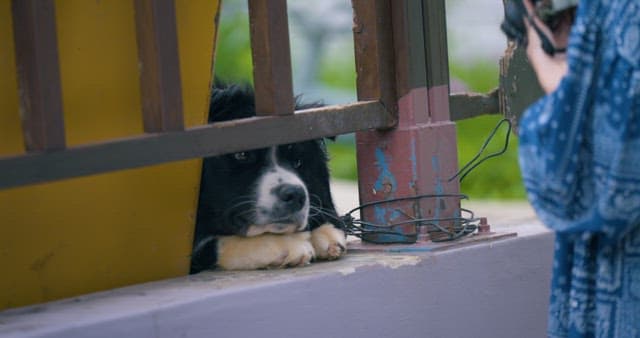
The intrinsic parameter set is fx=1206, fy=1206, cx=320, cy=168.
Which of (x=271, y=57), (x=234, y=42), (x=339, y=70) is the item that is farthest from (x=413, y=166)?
(x=339, y=70)

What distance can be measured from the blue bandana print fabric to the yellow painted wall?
4.35 ft

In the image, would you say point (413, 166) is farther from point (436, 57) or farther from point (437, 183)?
point (436, 57)

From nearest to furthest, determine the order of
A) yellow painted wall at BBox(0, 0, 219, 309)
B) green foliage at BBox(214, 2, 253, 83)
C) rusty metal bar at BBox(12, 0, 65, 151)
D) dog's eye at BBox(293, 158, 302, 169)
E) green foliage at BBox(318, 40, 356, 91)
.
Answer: rusty metal bar at BBox(12, 0, 65, 151) < yellow painted wall at BBox(0, 0, 219, 309) < dog's eye at BBox(293, 158, 302, 169) < green foliage at BBox(214, 2, 253, 83) < green foliage at BBox(318, 40, 356, 91)

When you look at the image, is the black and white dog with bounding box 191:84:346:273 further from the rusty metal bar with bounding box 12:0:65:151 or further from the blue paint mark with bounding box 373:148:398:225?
the rusty metal bar with bounding box 12:0:65:151

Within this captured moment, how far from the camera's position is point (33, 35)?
2744 mm

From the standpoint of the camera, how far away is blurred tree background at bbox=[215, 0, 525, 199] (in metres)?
9.96

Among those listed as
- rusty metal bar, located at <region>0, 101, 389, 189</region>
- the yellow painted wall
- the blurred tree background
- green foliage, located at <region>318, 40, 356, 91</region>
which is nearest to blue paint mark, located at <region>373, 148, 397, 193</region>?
rusty metal bar, located at <region>0, 101, 389, 189</region>

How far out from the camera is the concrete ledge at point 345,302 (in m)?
2.92

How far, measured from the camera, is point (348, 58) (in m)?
11.1

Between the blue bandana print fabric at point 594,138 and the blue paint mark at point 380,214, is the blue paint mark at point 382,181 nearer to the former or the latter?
the blue paint mark at point 380,214

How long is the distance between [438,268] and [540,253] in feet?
1.70

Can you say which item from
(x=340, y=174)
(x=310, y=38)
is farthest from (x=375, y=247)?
(x=310, y=38)

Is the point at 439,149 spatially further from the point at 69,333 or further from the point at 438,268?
the point at 69,333

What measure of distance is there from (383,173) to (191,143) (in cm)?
92
